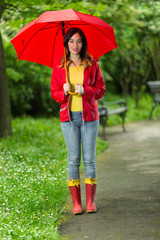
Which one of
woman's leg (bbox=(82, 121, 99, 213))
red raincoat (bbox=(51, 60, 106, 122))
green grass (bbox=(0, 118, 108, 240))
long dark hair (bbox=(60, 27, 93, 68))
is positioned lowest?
green grass (bbox=(0, 118, 108, 240))

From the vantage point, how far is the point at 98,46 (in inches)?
200

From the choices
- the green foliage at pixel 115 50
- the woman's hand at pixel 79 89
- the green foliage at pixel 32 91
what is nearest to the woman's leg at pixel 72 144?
the woman's hand at pixel 79 89

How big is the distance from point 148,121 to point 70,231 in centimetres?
1020

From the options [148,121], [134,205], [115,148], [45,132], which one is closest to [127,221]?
[134,205]

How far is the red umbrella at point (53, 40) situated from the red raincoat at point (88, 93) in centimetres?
29

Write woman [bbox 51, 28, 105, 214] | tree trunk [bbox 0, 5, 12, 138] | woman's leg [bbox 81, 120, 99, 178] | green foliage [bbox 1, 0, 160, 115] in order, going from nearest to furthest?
woman [bbox 51, 28, 105, 214]
woman's leg [bbox 81, 120, 99, 178]
tree trunk [bbox 0, 5, 12, 138]
green foliage [bbox 1, 0, 160, 115]

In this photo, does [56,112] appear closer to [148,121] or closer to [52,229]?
[148,121]

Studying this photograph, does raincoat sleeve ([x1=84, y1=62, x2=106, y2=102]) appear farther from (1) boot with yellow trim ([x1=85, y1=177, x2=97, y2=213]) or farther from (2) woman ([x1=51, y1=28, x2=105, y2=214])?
(1) boot with yellow trim ([x1=85, y1=177, x2=97, y2=213])

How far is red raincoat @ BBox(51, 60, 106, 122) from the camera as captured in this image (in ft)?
15.1

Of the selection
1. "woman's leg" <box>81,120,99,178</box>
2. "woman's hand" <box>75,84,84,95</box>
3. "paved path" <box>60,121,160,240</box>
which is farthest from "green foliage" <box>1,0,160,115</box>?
"woman's leg" <box>81,120,99,178</box>

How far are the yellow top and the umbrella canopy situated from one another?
1.25ft

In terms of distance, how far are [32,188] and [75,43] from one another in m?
1.94

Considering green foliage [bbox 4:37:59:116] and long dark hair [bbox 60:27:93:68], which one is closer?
long dark hair [bbox 60:27:93:68]

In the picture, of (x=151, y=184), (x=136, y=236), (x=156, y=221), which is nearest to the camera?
(x=136, y=236)
